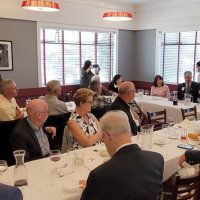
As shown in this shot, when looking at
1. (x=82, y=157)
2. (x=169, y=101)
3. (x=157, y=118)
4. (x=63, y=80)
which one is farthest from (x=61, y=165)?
(x=63, y=80)

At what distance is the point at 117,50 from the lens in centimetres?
849

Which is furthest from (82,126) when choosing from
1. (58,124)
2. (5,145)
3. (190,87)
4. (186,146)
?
(190,87)

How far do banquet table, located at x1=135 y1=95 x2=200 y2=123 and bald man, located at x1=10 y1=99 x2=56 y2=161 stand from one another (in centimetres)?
309

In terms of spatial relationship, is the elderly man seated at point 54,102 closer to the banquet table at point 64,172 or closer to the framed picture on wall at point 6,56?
the banquet table at point 64,172

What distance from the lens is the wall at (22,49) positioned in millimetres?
6266

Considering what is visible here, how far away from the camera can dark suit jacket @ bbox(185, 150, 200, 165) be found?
7.79ft

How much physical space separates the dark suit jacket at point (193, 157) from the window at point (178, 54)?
557 centimetres

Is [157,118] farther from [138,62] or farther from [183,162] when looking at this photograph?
[138,62]

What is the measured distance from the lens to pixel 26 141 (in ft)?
8.23

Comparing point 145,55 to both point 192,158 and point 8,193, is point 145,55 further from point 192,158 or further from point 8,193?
point 8,193

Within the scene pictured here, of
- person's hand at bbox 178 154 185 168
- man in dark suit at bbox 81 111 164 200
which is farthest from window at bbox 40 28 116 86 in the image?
man in dark suit at bbox 81 111 164 200

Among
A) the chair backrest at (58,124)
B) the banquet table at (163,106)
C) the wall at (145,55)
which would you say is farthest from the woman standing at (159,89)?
the chair backrest at (58,124)

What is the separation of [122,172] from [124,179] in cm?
4

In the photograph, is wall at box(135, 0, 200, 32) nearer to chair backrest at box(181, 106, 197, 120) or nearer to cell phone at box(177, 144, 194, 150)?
chair backrest at box(181, 106, 197, 120)
